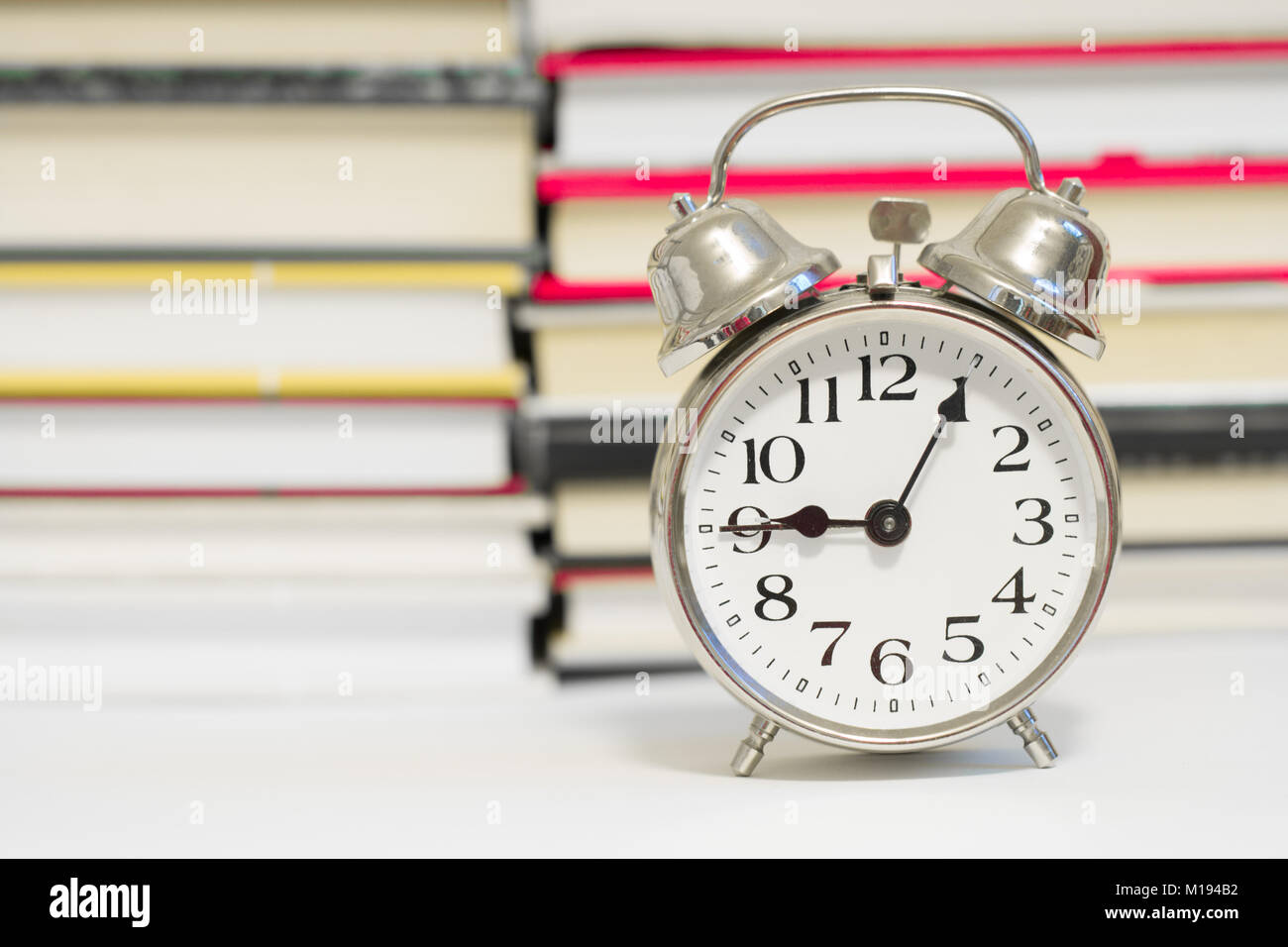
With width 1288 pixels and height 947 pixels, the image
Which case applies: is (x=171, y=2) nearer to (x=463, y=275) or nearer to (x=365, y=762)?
(x=463, y=275)

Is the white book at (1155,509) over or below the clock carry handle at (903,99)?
below

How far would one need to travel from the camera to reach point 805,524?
3.44ft

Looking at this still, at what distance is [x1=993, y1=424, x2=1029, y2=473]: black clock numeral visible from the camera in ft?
3.46

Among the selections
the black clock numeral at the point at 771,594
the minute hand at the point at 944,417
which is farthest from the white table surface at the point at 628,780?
the minute hand at the point at 944,417

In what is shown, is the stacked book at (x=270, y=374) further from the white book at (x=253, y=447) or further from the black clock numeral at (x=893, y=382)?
the black clock numeral at (x=893, y=382)

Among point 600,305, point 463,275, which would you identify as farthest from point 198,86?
point 600,305

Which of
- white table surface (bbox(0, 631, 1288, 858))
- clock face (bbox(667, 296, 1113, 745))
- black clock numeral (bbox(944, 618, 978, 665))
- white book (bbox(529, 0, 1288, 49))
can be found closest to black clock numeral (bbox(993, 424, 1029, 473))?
clock face (bbox(667, 296, 1113, 745))

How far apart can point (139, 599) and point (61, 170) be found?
0.45 meters

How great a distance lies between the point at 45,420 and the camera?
4.44 ft

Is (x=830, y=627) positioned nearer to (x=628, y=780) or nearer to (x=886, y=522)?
(x=886, y=522)

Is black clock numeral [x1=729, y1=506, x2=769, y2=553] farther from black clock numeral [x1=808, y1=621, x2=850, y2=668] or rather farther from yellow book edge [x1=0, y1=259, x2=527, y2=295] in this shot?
yellow book edge [x1=0, y1=259, x2=527, y2=295]

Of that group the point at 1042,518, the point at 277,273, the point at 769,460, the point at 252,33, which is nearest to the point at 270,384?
the point at 277,273

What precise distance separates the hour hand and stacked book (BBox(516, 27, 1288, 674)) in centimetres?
32

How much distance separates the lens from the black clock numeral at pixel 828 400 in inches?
41.5
